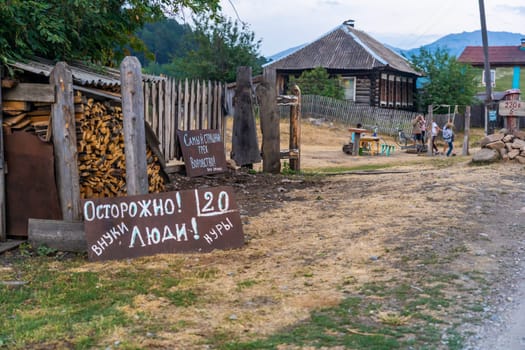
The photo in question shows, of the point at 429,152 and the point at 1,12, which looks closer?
the point at 1,12

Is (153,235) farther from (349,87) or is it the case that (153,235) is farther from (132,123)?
(349,87)

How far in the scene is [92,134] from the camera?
855 centimetres

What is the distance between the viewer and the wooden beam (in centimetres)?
748

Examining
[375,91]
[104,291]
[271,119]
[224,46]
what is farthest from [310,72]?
[104,291]

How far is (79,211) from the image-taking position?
25.0ft

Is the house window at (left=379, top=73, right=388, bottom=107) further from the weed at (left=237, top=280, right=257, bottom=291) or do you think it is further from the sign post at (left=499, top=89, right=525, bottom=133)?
the weed at (left=237, top=280, right=257, bottom=291)

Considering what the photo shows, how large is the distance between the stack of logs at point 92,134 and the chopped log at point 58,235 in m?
1.14

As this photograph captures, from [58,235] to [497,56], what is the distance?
51541 millimetres

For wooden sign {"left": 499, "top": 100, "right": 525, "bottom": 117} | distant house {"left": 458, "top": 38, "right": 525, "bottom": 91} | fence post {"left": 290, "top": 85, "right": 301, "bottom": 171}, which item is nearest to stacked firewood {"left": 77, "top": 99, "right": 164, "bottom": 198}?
fence post {"left": 290, "top": 85, "right": 301, "bottom": 171}

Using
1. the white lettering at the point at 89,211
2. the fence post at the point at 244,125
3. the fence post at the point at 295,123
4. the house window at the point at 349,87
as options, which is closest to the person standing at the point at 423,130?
the fence post at the point at 295,123

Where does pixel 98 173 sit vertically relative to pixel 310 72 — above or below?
below

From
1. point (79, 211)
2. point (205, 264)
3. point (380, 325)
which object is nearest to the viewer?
point (380, 325)

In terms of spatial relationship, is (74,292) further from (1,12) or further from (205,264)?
(1,12)

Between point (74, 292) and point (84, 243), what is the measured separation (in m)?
1.49
